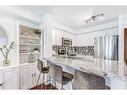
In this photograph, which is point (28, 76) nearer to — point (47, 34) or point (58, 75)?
point (47, 34)

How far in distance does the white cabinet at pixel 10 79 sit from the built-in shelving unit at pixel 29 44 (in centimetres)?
31

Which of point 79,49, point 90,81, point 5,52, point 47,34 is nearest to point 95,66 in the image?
point 90,81

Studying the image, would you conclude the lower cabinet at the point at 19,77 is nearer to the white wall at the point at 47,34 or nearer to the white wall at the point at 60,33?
the white wall at the point at 47,34

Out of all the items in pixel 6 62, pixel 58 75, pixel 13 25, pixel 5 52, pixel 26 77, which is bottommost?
pixel 26 77

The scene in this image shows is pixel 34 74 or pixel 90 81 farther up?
pixel 90 81

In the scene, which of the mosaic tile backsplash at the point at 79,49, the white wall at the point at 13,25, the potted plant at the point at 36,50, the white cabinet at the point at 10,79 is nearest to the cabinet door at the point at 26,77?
the white cabinet at the point at 10,79

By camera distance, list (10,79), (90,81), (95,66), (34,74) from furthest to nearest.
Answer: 1. (34,74)
2. (10,79)
3. (95,66)
4. (90,81)

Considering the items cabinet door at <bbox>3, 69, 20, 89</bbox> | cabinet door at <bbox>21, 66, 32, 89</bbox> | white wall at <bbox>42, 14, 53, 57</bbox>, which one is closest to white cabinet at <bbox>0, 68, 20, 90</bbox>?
cabinet door at <bbox>3, 69, 20, 89</bbox>

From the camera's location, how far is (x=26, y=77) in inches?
86.2

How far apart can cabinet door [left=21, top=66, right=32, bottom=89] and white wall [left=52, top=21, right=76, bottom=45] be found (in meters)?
0.79

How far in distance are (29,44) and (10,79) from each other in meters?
0.78

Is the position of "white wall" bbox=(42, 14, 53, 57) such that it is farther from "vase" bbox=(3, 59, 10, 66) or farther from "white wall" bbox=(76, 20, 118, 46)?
"vase" bbox=(3, 59, 10, 66)
